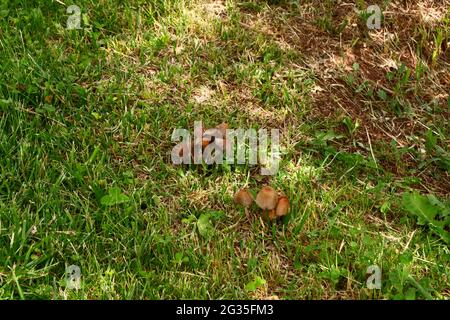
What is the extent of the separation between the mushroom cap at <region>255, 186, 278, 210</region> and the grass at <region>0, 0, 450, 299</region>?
0.11 metres

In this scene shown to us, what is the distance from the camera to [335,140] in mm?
3498

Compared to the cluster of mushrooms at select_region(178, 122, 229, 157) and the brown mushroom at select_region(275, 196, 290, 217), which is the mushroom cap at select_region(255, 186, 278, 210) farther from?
the cluster of mushrooms at select_region(178, 122, 229, 157)

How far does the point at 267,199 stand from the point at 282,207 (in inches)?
3.6

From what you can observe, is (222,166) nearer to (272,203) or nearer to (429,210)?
(272,203)

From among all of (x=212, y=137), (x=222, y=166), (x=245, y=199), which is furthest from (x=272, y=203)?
(x=212, y=137)

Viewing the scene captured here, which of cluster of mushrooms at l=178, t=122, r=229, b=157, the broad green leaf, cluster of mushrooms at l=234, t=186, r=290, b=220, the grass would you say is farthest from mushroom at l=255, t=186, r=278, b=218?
the broad green leaf

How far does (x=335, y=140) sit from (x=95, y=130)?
144cm

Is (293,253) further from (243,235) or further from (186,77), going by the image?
(186,77)

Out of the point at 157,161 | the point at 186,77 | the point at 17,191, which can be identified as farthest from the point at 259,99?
the point at 17,191

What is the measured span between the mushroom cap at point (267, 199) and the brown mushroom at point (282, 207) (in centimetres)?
2

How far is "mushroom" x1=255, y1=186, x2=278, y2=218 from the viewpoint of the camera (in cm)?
295

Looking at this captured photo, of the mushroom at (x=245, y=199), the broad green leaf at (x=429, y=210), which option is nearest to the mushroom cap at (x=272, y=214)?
the mushroom at (x=245, y=199)

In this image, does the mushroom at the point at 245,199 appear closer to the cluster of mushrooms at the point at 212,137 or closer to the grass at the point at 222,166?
the grass at the point at 222,166

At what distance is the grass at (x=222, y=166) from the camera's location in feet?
9.14
